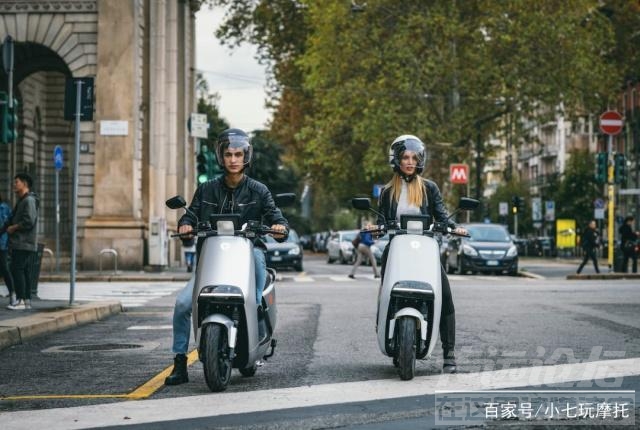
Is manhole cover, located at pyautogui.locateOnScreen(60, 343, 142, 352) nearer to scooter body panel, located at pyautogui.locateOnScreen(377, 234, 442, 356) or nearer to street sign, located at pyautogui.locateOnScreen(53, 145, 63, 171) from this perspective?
scooter body panel, located at pyautogui.locateOnScreen(377, 234, 442, 356)

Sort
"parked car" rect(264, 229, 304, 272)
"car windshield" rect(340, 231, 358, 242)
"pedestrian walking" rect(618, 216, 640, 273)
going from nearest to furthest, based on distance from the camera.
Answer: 1. "pedestrian walking" rect(618, 216, 640, 273)
2. "parked car" rect(264, 229, 304, 272)
3. "car windshield" rect(340, 231, 358, 242)

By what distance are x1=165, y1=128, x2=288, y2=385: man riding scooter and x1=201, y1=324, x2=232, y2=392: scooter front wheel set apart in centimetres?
55

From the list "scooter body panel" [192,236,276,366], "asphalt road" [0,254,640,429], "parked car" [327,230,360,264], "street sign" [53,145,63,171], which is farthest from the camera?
"parked car" [327,230,360,264]

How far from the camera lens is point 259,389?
29.2 feet

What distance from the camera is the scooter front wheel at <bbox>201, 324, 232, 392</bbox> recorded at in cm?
862

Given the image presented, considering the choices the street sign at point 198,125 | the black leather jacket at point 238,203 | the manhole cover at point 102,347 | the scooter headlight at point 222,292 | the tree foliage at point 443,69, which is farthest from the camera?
the tree foliage at point 443,69

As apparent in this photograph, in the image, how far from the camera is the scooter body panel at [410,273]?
9.50m

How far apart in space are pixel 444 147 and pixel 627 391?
4242cm

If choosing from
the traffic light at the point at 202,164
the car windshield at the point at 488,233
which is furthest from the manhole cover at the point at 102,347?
the car windshield at the point at 488,233

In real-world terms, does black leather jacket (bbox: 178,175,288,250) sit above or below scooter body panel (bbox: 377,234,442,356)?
above

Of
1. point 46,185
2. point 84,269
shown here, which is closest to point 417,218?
point 84,269

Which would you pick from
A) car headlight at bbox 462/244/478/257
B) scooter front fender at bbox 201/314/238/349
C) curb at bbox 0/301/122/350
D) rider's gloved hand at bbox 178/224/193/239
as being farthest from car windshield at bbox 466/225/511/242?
scooter front fender at bbox 201/314/238/349

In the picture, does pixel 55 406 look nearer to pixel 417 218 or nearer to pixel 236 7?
pixel 417 218

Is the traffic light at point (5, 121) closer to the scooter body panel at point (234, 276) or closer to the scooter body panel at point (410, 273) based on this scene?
the scooter body panel at point (234, 276)
